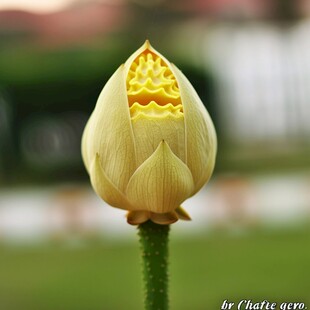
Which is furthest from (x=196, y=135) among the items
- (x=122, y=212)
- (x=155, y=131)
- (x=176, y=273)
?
(x=122, y=212)

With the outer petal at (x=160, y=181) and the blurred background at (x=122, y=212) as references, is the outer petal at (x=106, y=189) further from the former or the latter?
the blurred background at (x=122, y=212)

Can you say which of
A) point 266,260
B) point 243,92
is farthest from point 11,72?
point 243,92

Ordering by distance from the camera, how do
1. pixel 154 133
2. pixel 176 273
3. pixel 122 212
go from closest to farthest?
pixel 154 133
pixel 176 273
pixel 122 212

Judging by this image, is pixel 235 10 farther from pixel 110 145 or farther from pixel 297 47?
pixel 110 145

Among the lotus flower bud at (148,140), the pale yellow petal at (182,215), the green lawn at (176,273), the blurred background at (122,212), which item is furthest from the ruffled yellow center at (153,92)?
the green lawn at (176,273)

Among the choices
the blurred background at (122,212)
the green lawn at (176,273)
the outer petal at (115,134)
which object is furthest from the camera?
the blurred background at (122,212)

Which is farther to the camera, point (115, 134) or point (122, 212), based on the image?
point (122, 212)

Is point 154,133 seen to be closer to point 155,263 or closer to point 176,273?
point 155,263
